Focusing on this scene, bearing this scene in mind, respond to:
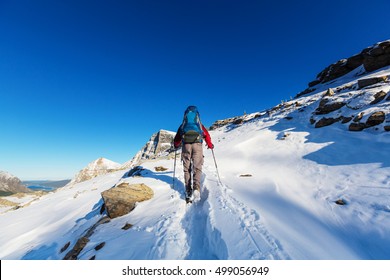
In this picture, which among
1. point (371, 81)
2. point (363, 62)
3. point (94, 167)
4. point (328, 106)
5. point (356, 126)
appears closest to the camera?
point (356, 126)

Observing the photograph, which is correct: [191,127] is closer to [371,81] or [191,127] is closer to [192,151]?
[192,151]

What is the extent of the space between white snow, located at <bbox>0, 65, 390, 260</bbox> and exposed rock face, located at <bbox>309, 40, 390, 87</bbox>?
2665cm

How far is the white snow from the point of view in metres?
3.67

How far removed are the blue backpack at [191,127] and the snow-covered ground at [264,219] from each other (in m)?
2.19

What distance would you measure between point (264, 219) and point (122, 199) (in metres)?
5.15

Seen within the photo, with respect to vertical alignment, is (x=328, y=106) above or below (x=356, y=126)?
above

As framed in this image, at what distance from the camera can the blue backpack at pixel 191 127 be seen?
7211 millimetres

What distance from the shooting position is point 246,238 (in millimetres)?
3689

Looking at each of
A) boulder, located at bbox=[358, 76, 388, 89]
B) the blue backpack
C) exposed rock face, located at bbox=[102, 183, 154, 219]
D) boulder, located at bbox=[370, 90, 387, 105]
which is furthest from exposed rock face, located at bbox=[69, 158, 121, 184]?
boulder, located at bbox=[370, 90, 387, 105]

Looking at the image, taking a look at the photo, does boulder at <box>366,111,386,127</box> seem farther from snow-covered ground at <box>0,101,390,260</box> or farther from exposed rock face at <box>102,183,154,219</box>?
exposed rock face at <box>102,183,154,219</box>

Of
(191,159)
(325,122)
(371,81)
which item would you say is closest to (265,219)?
(191,159)

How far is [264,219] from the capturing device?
450 cm

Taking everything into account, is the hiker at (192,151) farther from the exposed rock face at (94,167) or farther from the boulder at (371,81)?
the exposed rock face at (94,167)
